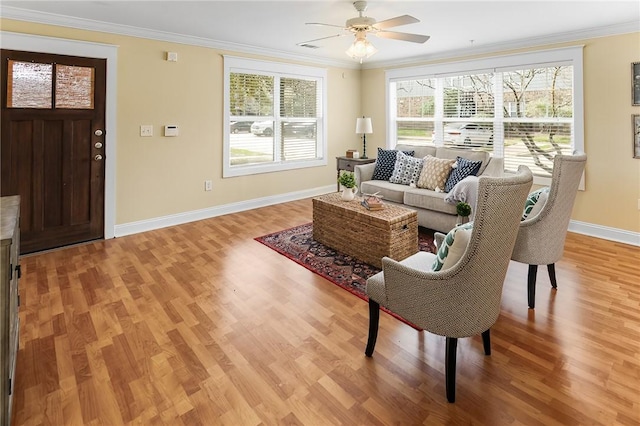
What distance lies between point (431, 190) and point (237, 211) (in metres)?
2.84

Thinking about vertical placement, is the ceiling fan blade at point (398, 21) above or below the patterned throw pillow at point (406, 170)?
above

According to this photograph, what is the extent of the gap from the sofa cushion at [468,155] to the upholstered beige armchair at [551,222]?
1.76m

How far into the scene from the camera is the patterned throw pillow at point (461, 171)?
14.1 ft

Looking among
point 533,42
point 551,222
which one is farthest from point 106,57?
point 533,42

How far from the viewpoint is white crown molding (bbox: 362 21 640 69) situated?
3.97 meters

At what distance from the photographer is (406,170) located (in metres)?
4.93

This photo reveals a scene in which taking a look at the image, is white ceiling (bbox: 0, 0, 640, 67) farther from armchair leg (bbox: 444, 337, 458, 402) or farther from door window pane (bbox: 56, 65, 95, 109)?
armchair leg (bbox: 444, 337, 458, 402)

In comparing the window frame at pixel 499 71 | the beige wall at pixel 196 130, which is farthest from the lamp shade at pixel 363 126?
the beige wall at pixel 196 130

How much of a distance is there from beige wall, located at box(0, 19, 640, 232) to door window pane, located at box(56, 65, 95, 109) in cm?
31

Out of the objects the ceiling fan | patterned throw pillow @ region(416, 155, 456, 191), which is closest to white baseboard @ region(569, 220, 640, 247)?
patterned throw pillow @ region(416, 155, 456, 191)

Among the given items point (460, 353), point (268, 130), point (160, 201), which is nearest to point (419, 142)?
point (268, 130)

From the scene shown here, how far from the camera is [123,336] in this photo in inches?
92.1

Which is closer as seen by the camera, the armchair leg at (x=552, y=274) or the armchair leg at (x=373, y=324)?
the armchair leg at (x=373, y=324)

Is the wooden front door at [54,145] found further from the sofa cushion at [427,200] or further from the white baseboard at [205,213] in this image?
the sofa cushion at [427,200]
